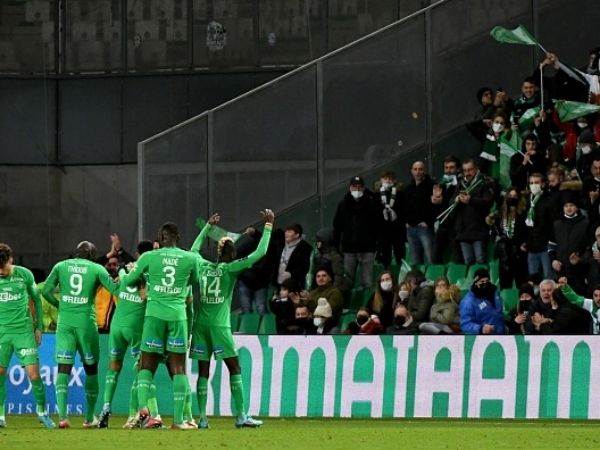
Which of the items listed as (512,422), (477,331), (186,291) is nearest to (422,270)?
(477,331)

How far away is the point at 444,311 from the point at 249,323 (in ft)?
12.5

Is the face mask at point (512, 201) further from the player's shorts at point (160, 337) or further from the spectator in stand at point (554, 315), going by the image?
the player's shorts at point (160, 337)

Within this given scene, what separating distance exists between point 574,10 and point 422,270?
5171 millimetres

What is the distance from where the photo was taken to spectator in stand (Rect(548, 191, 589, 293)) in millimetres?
22422

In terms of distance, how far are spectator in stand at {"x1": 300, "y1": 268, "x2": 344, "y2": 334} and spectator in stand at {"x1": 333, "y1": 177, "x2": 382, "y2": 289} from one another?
0.88m

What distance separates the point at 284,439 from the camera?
16141 millimetres

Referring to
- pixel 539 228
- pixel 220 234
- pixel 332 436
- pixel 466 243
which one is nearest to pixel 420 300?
pixel 466 243

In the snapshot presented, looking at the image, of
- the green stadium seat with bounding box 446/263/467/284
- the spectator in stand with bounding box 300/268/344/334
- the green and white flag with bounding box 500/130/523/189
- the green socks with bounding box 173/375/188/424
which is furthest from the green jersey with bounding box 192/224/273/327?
the green and white flag with bounding box 500/130/523/189

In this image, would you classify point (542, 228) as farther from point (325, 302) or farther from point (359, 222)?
point (325, 302)

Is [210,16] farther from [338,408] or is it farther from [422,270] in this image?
[338,408]

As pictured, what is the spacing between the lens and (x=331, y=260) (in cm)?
2495

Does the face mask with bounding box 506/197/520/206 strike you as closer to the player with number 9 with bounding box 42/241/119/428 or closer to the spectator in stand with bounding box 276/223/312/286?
the spectator in stand with bounding box 276/223/312/286

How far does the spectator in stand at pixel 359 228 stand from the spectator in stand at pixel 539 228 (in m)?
2.50

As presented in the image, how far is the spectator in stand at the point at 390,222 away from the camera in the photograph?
25109 mm
